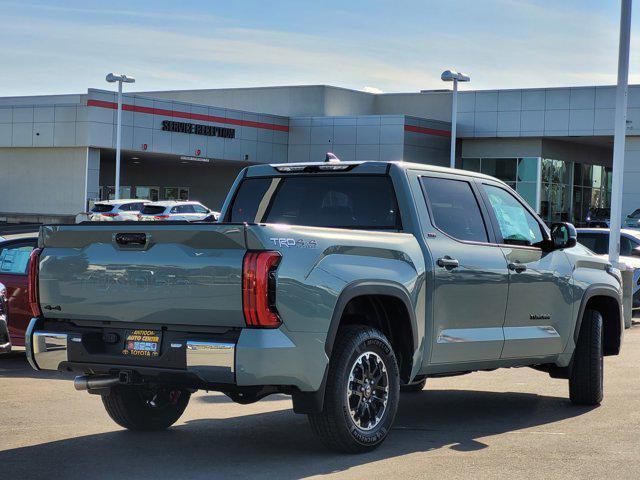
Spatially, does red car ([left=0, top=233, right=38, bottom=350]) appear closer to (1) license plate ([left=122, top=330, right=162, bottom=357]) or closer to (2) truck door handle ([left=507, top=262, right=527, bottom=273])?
(1) license plate ([left=122, top=330, right=162, bottom=357])

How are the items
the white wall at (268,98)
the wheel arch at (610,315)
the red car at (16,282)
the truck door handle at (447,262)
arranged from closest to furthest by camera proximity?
the truck door handle at (447,262) < the wheel arch at (610,315) < the red car at (16,282) < the white wall at (268,98)

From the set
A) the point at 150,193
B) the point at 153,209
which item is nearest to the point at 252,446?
the point at 153,209

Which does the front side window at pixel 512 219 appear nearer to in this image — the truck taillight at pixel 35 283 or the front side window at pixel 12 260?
the truck taillight at pixel 35 283

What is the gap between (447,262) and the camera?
8.14 m

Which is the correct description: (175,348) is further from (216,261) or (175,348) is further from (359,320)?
(359,320)

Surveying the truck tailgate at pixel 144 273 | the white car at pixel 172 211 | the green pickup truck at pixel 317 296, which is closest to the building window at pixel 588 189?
the white car at pixel 172 211

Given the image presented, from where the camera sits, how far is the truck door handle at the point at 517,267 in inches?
348

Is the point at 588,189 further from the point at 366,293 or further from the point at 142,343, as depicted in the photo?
the point at 142,343

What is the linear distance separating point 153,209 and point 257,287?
35.6 m

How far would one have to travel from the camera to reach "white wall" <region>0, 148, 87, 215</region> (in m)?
56.9

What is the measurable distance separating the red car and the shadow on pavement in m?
4.27

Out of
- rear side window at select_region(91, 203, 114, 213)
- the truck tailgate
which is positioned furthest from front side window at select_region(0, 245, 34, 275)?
rear side window at select_region(91, 203, 114, 213)

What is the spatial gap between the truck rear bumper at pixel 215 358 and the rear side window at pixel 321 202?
1662mm

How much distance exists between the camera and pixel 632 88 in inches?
2295
